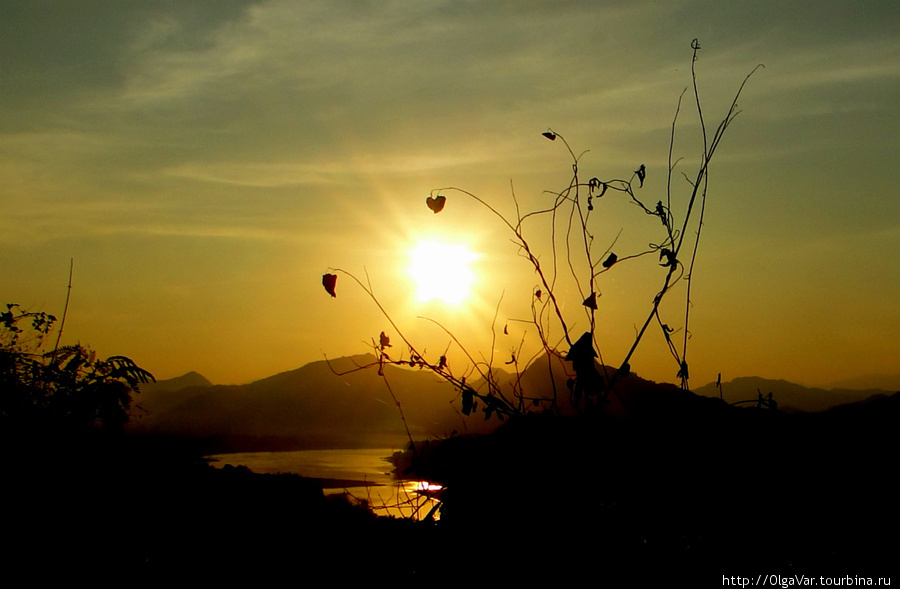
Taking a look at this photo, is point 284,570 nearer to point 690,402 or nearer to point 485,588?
point 485,588

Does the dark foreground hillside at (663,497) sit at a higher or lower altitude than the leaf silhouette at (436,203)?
lower

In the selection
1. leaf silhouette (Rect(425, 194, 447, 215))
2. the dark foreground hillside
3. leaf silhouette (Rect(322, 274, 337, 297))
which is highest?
leaf silhouette (Rect(425, 194, 447, 215))

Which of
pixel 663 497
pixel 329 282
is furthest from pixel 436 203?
pixel 663 497

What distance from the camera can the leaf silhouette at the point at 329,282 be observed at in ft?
14.3

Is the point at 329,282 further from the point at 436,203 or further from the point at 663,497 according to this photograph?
the point at 663,497

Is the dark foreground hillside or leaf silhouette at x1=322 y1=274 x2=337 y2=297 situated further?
leaf silhouette at x1=322 y1=274 x2=337 y2=297

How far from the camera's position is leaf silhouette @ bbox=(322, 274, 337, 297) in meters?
4.37

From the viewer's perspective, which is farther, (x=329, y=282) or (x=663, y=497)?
(x=329, y=282)

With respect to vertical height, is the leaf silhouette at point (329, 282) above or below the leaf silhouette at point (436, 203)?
below

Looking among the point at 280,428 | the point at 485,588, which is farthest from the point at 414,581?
the point at 280,428

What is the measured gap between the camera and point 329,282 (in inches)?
173

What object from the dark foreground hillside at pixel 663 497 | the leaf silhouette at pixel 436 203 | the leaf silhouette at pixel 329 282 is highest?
the leaf silhouette at pixel 436 203

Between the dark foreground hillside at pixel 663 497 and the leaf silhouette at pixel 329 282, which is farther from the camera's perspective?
the leaf silhouette at pixel 329 282

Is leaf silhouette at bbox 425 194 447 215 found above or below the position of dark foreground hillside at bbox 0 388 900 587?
above
